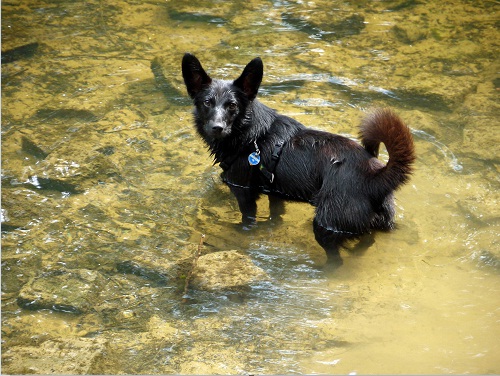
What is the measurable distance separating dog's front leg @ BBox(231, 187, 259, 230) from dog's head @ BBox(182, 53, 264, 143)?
1.72ft

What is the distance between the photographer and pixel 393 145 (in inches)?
186

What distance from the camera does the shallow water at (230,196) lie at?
162 inches

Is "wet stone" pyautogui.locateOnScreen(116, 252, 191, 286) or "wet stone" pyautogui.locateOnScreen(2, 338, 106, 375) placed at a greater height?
"wet stone" pyautogui.locateOnScreen(2, 338, 106, 375)

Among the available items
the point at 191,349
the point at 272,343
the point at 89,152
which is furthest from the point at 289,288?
the point at 89,152

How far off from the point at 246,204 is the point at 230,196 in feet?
1.24

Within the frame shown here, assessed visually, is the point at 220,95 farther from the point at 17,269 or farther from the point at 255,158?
the point at 17,269

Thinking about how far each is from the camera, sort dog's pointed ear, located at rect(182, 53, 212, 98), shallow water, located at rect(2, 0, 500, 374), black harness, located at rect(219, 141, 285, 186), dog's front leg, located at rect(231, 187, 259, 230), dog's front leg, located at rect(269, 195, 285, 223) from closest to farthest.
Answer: shallow water, located at rect(2, 0, 500, 374)
dog's pointed ear, located at rect(182, 53, 212, 98)
black harness, located at rect(219, 141, 285, 186)
dog's front leg, located at rect(231, 187, 259, 230)
dog's front leg, located at rect(269, 195, 285, 223)

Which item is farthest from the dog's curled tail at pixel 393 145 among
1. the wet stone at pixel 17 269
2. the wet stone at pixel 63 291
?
the wet stone at pixel 17 269

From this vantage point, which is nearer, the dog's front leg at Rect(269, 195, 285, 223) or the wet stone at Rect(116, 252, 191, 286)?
the wet stone at Rect(116, 252, 191, 286)

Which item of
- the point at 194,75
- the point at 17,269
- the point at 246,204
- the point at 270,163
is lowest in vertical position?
the point at 17,269

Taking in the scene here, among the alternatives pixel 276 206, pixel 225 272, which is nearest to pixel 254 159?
pixel 276 206

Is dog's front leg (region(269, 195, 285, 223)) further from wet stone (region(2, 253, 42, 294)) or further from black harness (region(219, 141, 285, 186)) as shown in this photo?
wet stone (region(2, 253, 42, 294))

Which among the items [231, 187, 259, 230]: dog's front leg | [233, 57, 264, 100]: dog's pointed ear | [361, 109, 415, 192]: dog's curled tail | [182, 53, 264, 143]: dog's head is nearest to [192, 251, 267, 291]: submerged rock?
[231, 187, 259, 230]: dog's front leg

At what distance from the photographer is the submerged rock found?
468cm
